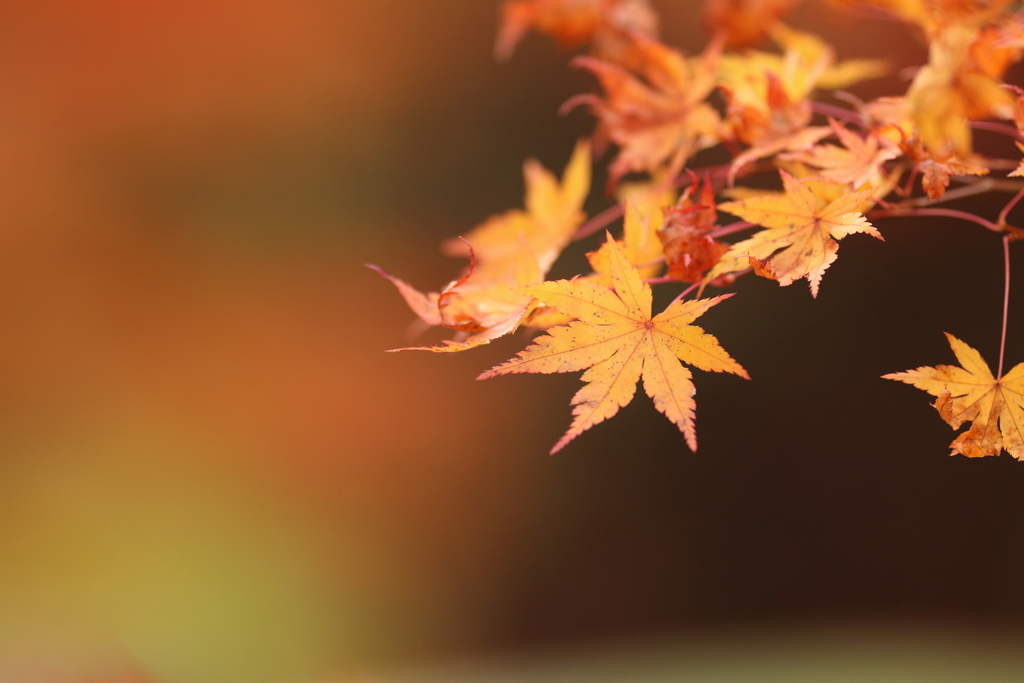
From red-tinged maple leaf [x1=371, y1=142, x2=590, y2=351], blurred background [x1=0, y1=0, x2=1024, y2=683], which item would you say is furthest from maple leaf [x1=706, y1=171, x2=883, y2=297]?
blurred background [x1=0, y1=0, x2=1024, y2=683]

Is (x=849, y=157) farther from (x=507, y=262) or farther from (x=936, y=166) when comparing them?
(x=507, y=262)

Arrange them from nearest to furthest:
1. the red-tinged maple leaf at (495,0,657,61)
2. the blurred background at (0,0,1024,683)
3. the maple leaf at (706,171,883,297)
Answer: the maple leaf at (706,171,883,297) → the red-tinged maple leaf at (495,0,657,61) → the blurred background at (0,0,1024,683)

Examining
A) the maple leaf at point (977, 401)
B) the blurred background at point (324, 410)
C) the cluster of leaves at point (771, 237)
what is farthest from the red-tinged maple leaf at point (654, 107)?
the blurred background at point (324, 410)

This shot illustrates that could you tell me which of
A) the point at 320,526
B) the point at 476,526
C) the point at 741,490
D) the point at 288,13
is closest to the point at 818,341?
the point at 741,490

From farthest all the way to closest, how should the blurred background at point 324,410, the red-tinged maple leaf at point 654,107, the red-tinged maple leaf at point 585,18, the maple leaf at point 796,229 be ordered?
1. the blurred background at point 324,410
2. the red-tinged maple leaf at point 585,18
3. the red-tinged maple leaf at point 654,107
4. the maple leaf at point 796,229

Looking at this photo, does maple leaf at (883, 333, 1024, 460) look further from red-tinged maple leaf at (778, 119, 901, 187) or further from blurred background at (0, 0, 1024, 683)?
blurred background at (0, 0, 1024, 683)

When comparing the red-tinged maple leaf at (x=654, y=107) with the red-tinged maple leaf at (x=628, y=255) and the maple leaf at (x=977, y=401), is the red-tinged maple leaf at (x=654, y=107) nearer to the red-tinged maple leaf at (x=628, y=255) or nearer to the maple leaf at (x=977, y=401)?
the red-tinged maple leaf at (x=628, y=255)

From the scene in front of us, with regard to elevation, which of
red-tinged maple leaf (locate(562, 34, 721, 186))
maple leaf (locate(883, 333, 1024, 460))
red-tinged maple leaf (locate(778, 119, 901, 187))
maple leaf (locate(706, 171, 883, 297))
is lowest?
maple leaf (locate(883, 333, 1024, 460))
